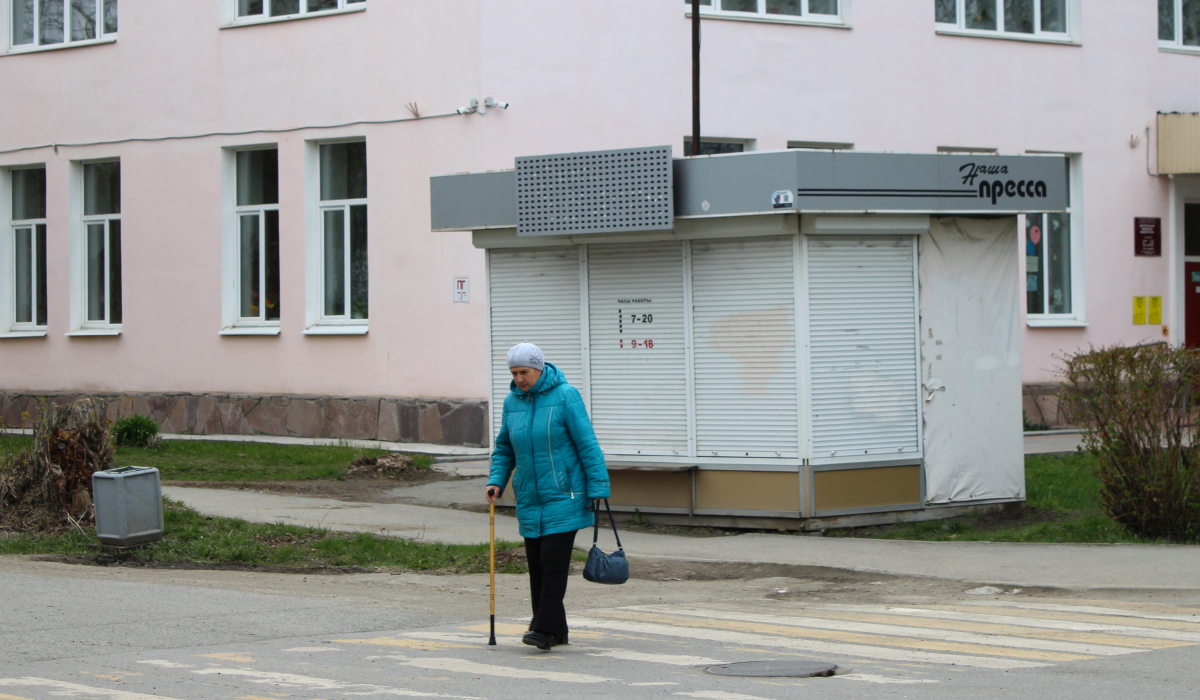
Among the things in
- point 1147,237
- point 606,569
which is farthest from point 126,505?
point 1147,237

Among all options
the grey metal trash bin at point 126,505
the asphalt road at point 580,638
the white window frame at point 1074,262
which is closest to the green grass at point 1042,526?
the asphalt road at point 580,638

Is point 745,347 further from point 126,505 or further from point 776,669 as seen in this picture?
point 776,669

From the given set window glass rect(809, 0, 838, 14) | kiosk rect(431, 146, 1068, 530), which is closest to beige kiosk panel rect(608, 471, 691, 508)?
kiosk rect(431, 146, 1068, 530)

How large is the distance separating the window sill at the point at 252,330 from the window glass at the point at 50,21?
647cm

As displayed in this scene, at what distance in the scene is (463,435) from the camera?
21062mm

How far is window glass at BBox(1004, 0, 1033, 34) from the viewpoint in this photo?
80.9 feet

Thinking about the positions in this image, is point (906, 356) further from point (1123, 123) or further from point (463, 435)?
point (1123, 123)

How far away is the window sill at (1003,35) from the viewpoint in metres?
23.9

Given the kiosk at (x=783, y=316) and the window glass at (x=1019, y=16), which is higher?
the window glass at (x=1019, y=16)

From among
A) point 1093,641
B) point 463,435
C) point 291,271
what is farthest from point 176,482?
point 1093,641

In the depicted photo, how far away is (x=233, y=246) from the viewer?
78.3ft

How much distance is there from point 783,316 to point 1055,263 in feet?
43.4

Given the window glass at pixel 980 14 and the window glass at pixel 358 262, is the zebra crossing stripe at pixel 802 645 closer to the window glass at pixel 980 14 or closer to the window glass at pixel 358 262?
the window glass at pixel 358 262

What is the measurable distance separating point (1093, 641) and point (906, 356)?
5561 millimetres
